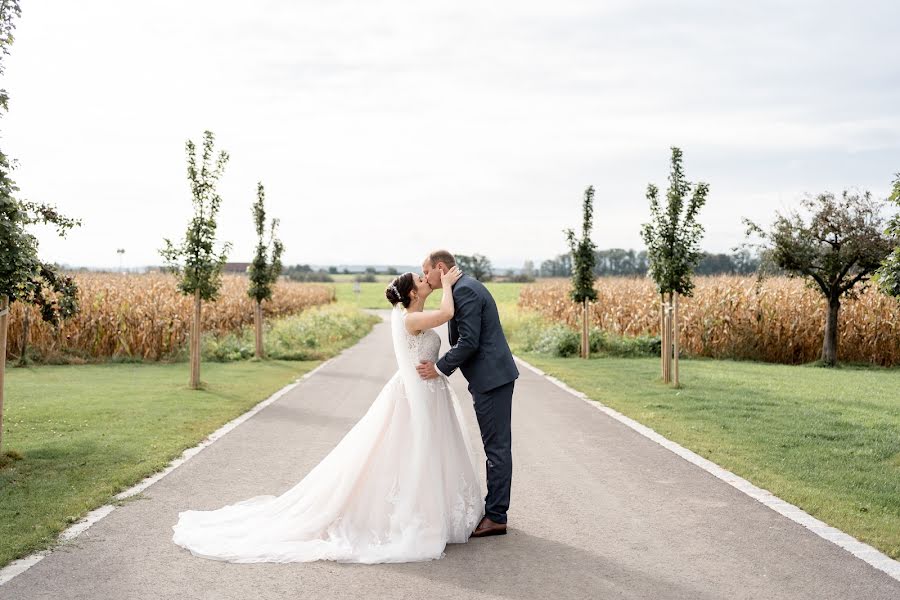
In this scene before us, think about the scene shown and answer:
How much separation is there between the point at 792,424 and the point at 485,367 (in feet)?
23.0

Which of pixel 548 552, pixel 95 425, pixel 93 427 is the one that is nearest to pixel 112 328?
pixel 95 425

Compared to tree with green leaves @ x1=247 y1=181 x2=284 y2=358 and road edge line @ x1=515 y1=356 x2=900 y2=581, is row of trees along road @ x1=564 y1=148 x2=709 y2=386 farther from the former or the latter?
tree with green leaves @ x1=247 y1=181 x2=284 y2=358

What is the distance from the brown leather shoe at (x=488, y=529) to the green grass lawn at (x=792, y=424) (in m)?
2.64

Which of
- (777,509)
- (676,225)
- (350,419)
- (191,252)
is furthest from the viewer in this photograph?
(676,225)

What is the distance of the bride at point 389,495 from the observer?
19.3 feet

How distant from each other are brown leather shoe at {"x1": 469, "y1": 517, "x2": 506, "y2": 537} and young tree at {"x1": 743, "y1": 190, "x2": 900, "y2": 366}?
1930 centimetres

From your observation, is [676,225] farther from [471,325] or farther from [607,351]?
[471,325]

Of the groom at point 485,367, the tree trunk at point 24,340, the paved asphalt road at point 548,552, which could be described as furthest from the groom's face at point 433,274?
the tree trunk at point 24,340

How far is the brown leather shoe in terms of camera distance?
6320mm

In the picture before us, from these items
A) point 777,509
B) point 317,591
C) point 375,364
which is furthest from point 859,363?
point 317,591

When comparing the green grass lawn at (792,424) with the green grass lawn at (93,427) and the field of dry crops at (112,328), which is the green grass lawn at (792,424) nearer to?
the green grass lawn at (93,427)

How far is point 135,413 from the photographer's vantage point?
1242 cm

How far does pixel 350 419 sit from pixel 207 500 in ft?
16.8

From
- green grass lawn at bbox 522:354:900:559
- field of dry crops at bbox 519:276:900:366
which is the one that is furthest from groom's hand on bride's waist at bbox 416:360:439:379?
field of dry crops at bbox 519:276:900:366
